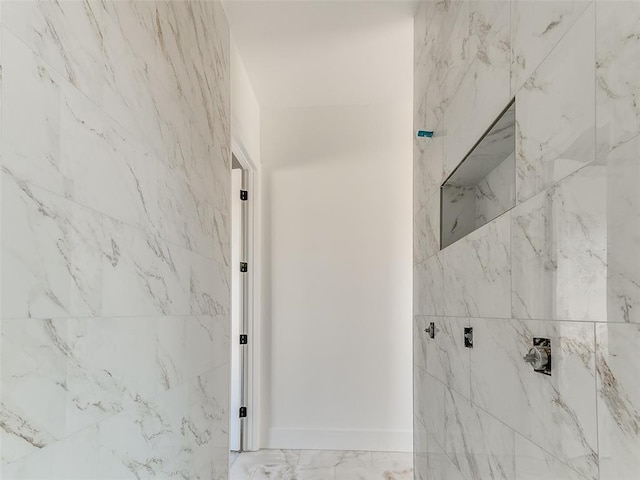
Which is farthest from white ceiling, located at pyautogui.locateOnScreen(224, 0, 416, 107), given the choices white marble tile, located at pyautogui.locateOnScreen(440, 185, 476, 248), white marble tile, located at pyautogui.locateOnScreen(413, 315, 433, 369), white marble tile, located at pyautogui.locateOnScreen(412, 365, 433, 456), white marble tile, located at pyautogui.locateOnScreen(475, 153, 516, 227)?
white marble tile, located at pyautogui.locateOnScreen(412, 365, 433, 456)

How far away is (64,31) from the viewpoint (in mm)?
1161

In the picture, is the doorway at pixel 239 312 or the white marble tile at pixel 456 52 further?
the doorway at pixel 239 312

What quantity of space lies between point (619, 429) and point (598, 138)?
49 centimetres

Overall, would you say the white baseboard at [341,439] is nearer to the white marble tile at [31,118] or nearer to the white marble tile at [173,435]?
the white marble tile at [173,435]

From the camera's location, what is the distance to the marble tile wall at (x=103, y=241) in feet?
3.23

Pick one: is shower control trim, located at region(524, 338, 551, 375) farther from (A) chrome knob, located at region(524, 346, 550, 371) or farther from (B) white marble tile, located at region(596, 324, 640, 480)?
(B) white marble tile, located at region(596, 324, 640, 480)

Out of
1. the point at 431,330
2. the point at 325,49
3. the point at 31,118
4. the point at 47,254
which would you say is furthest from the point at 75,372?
the point at 325,49

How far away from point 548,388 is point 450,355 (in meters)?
0.94

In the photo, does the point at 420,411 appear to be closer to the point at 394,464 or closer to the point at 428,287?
the point at 428,287

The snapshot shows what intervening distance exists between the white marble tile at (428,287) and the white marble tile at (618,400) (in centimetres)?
135

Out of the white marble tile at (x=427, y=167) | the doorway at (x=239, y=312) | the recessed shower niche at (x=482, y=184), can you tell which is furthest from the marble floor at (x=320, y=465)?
the recessed shower niche at (x=482, y=184)

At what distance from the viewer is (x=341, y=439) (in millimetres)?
3994

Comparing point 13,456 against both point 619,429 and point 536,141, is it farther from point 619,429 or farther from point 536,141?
point 536,141

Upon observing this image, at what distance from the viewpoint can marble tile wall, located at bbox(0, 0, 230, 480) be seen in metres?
0.99
